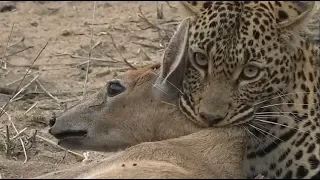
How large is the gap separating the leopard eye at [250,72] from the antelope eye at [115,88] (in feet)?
2.80

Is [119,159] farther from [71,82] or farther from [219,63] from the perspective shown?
[71,82]

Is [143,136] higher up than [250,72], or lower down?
lower down

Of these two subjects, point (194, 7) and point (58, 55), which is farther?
point (58, 55)

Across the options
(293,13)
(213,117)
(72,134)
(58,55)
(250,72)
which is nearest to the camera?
(213,117)

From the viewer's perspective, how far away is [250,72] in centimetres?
607

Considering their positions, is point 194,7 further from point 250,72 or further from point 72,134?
point 72,134

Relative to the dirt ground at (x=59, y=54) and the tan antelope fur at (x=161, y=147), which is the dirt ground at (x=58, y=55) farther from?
the tan antelope fur at (x=161, y=147)

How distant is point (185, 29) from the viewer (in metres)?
6.22

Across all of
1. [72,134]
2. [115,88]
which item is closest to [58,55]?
[115,88]

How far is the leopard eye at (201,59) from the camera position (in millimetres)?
6088

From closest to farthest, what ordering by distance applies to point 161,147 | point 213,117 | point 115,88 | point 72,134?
point 161,147, point 213,117, point 72,134, point 115,88

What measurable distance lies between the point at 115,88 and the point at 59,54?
286 centimetres

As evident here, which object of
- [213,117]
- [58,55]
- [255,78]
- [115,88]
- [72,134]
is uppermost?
[255,78]

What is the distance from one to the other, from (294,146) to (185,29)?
1005 mm
